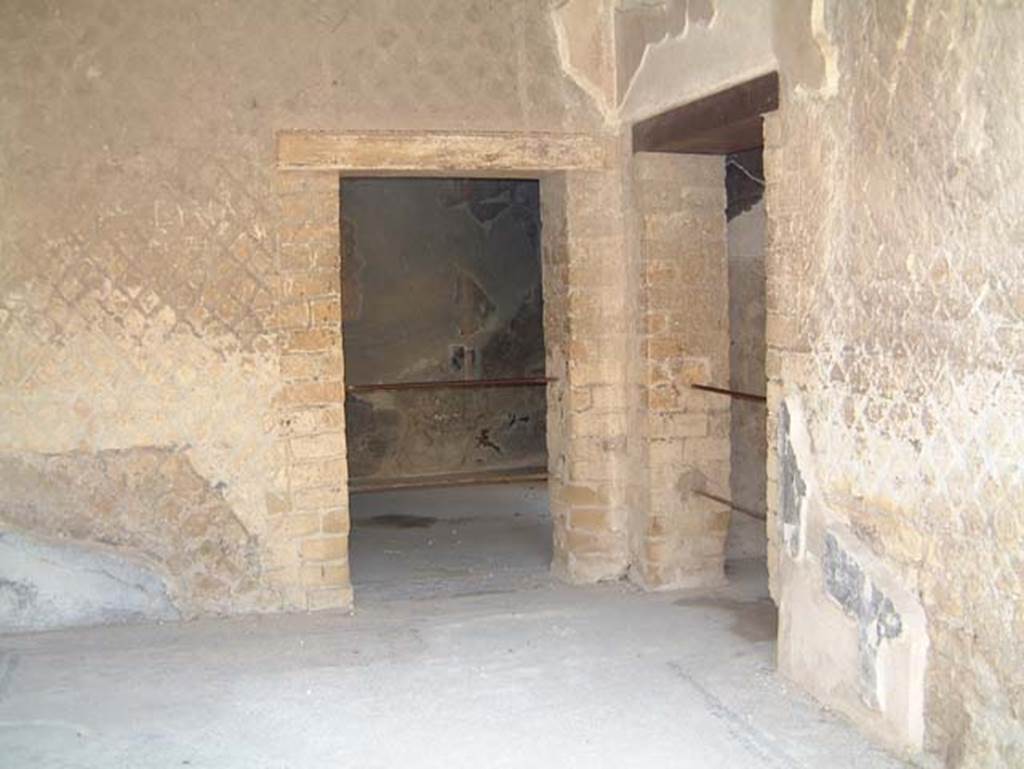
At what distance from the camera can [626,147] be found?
4.94 meters

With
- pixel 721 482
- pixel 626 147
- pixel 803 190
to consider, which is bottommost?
pixel 721 482

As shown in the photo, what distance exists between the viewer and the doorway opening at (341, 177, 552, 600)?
805 centimetres

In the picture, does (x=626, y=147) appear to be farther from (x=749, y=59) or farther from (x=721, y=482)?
(x=721, y=482)

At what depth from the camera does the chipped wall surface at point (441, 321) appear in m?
8.06

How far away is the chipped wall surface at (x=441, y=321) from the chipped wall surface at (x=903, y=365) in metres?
4.55

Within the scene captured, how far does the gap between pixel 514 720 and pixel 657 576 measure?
1.55 meters

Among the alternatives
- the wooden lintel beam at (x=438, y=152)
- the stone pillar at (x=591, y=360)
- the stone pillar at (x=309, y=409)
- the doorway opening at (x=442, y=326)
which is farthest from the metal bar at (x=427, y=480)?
the wooden lintel beam at (x=438, y=152)

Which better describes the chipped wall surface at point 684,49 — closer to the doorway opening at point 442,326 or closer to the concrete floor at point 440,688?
the concrete floor at point 440,688

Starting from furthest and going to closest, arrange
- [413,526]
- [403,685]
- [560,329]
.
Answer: [413,526] < [560,329] < [403,685]

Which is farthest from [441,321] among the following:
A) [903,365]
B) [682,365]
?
[903,365]

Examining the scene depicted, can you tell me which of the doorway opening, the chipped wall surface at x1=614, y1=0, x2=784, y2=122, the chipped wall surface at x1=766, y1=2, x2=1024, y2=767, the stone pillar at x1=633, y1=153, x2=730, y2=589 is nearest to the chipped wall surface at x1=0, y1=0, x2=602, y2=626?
the chipped wall surface at x1=614, y1=0, x2=784, y2=122

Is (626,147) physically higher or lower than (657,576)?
higher

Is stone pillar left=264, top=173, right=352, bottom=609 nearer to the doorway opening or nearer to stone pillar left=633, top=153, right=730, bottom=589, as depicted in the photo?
stone pillar left=633, top=153, right=730, bottom=589

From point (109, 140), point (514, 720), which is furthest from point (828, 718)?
point (109, 140)
